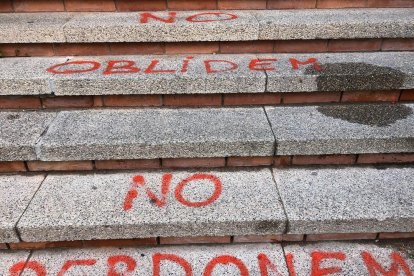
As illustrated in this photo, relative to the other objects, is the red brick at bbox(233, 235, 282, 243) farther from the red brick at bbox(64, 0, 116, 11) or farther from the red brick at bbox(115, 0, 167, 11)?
the red brick at bbox(64, 0, 116, 11)

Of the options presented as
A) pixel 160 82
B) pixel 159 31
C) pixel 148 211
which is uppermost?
pixel 159 31

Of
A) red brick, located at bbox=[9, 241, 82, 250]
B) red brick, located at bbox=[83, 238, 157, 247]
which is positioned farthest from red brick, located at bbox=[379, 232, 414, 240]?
red brick, located at bbox=[9, 241, 82, 250]

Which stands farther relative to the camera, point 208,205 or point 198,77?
point 198,77

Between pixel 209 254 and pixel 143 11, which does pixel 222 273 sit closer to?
pixel 209 254

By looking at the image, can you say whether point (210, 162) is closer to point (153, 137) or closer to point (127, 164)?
point (153, 137)

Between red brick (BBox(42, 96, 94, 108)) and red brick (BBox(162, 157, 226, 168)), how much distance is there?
0.86 meters

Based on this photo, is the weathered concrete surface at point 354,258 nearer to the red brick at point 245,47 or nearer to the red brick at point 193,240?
the red brick at point 193,240

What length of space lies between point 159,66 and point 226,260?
1.68 metres

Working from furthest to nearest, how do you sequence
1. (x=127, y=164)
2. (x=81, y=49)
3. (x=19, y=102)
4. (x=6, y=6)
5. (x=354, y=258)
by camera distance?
(x=6, y=6), (x=81, y=49), (x=19, y=102), (x=127, y=164), (x=354, y=258)

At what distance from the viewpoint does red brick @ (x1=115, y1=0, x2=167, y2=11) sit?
347 centimetres

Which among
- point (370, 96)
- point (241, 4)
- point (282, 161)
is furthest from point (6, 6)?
point (370, 96)

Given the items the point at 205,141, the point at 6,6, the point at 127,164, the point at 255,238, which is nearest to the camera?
the point at 255,238

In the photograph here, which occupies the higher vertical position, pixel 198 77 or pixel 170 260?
pixel 198 77

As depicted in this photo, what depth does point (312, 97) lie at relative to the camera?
291 cm
